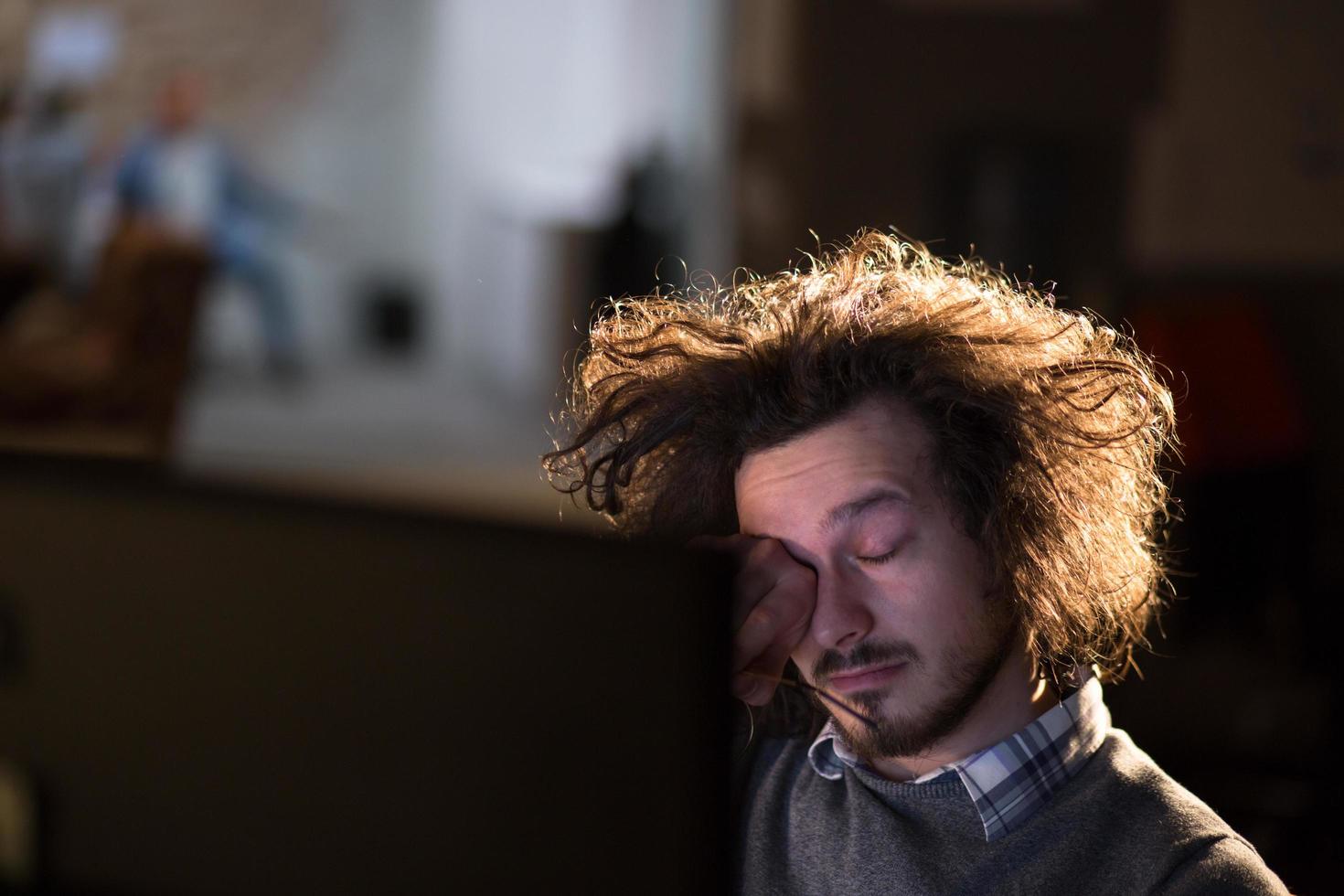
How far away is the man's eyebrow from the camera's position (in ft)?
3.00

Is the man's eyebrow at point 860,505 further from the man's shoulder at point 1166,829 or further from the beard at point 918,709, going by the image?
the man's shoulder at point 1166,829

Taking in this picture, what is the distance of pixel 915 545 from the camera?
0.93 meters

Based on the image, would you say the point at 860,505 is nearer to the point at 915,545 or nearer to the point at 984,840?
the point at 915,545

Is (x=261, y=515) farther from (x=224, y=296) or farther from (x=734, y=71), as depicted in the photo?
(x=224, y=296)

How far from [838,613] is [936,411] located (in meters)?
0.19

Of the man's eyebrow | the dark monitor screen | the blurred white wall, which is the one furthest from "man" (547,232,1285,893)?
the blurred white wall

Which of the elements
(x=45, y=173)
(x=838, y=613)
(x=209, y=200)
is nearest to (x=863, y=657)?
(x=838, y=613)

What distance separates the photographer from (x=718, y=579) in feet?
1.47

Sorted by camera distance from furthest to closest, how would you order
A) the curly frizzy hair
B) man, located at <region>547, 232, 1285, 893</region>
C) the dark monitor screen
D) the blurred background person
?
the blurred background person < the curly frizzy hair < man, located at <region>547, 232, 1285, 893</region> < the dark monitor screen

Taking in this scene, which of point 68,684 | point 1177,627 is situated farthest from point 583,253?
point 68,684

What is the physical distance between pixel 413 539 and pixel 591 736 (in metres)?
0.09

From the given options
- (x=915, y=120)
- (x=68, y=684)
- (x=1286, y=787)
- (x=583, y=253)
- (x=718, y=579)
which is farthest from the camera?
(x=583, y=253)

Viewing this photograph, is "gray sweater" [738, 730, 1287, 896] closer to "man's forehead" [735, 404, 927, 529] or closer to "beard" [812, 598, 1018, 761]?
"beard" [812, 598, 1018, 761]


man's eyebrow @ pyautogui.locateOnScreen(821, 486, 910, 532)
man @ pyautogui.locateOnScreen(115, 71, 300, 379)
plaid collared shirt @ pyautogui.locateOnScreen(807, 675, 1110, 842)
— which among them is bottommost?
plaid collared shirt @ pyautogui.locateOnScreen(807, 675, 1110, 842)
